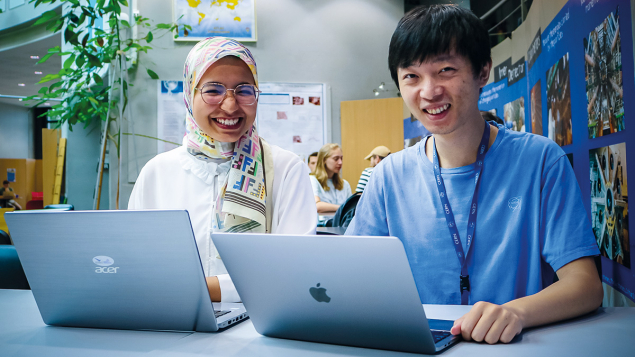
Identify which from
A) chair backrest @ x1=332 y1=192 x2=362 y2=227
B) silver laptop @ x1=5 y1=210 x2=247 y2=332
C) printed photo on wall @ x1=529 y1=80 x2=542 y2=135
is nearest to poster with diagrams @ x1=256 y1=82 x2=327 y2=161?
chair backrest @ x1=332 y1=192 x2=362 y2=227

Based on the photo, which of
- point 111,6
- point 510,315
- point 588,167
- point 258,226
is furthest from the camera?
point 111,6

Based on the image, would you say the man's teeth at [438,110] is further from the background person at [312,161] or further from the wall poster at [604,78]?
the background person at [312,161]

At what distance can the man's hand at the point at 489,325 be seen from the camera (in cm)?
81

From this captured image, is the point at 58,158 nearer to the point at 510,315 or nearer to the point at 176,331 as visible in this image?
the point at 176,331

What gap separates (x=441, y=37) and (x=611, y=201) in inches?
45.9

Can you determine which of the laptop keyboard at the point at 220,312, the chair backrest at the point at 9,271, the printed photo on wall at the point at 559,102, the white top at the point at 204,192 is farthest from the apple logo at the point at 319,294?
the printed photo on wall at the point at 559,102

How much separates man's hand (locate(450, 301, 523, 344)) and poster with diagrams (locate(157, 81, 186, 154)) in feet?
17.5

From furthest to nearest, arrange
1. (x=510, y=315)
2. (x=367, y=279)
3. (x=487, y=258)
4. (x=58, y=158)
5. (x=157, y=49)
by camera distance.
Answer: (x=58, y=158) → (x=157, y=49) → (x=487, y=258) → (x=510, y=315) → (x=367, y=279)

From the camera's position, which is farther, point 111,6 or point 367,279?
point 111,6

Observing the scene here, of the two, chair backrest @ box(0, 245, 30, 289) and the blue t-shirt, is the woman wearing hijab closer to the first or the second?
the blue t-shirt

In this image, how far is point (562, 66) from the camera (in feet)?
7.85

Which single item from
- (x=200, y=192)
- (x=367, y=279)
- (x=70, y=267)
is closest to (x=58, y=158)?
(x=200, y=192)

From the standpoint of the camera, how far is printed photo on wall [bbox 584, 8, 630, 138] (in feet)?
5.61

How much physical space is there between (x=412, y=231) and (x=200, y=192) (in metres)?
0.72
